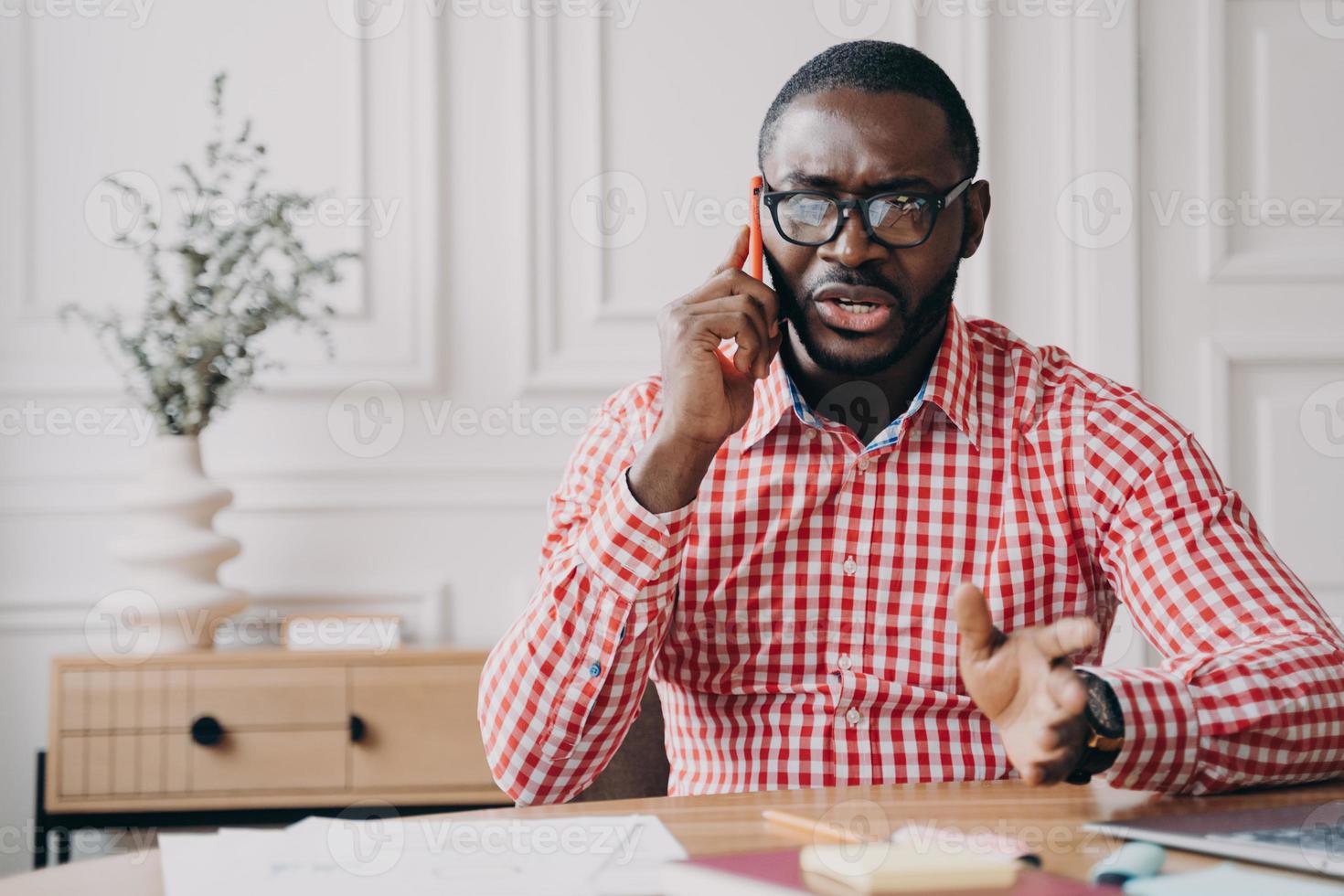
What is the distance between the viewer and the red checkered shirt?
1183 millimetres

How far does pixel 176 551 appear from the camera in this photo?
200 centimetres

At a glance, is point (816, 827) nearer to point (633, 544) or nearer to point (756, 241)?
point (633, 544)

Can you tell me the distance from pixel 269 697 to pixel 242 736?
0.07 metres

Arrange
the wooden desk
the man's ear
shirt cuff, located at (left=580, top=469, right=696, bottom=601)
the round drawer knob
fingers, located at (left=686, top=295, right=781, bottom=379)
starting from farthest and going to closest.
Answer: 1. the round drawer knob
2. the man's ear
3. fingers, located at (left=686, top=295, right=781, bottom=379)
4. shirt cuff, located at (left=580, top=469, right=696, bottom=601)
5. the wooden desk

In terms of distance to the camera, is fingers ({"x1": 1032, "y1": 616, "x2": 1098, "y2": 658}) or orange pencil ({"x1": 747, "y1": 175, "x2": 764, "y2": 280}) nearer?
fingers ({"x1": 1032, "y1": 616, "x2": 1098, "y2": 658})

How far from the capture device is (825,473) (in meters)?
1.31

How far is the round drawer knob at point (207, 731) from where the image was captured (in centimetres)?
190

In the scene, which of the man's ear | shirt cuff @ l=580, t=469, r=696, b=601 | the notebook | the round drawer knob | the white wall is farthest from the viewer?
the white wall

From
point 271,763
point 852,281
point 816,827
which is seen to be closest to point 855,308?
point 852,281

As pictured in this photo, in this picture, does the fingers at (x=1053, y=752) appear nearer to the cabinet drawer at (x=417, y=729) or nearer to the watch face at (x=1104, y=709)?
the watch face at (x=1104, y=709)

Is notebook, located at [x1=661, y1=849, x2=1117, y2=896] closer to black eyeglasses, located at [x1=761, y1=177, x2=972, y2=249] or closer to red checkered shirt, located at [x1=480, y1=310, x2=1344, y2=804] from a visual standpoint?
red checkered shirt, located at [x1=480, y1=310, x2=1344, y2=804]

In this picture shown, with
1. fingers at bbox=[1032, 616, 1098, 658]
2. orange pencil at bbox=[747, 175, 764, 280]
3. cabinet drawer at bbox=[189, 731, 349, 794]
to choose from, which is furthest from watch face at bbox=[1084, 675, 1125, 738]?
cabinet drawer at bbox=[189, 731, 349, 794]

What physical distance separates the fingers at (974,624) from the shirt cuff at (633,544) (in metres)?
0.36

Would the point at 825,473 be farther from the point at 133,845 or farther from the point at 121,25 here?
the point at 121,25
